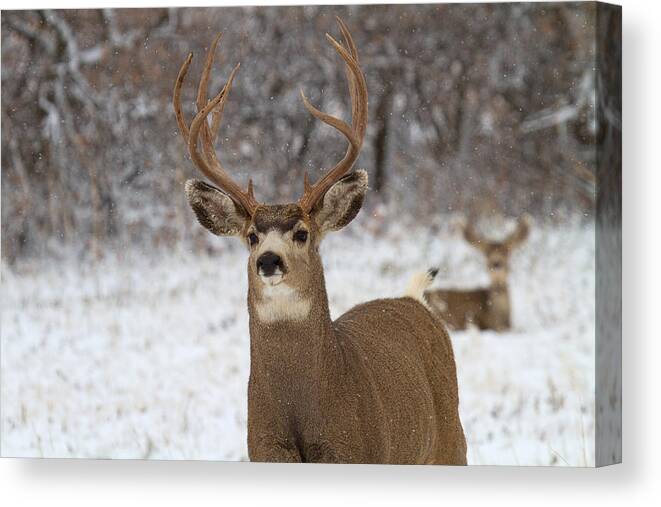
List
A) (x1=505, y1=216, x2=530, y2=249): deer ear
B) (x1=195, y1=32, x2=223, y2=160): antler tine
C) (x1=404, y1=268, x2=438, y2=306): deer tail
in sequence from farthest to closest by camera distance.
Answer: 1. (x1=404, y1=268, x2=438, y2=306): deer tail
2. (x1=505, y1=216, x2=530, y2=249): deer ear
3. (x1=195, y1=32, x2=223, y2=160): antler tine

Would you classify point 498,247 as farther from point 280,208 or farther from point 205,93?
point 205,93

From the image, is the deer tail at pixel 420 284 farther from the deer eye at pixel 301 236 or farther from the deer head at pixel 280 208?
the deer eye at pixel 301 236

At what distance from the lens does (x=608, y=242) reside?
7.30m

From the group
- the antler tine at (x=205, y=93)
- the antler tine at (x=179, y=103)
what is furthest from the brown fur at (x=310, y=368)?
the antler tine at (x=179, y=103)

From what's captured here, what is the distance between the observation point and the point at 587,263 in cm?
725

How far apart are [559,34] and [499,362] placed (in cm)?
142

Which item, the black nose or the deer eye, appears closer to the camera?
the black nose

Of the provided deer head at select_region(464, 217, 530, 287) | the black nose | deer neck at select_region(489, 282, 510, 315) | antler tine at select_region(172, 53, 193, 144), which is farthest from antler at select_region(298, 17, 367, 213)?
deer neck at select_region(489, 282, 510, 315)

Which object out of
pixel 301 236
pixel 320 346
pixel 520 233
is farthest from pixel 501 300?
pixel 301 236

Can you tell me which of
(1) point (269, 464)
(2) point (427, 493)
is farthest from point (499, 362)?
(1) point (269, 464)

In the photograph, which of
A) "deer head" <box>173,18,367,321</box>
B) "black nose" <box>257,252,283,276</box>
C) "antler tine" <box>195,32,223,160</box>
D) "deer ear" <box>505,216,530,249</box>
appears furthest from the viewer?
"deer ear" <box>505,216,530,249</box>

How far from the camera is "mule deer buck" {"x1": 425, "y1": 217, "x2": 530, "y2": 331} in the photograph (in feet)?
A: 25.2

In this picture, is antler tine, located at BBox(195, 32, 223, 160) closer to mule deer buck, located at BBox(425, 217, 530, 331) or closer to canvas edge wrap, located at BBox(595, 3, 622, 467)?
mule deer buck, located at BBox(425, 217, 530, 331)

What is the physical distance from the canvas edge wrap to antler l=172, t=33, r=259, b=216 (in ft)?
4.68
